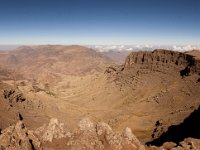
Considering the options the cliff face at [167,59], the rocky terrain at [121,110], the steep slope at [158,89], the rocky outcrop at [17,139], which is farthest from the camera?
the cliff face at [167,59]

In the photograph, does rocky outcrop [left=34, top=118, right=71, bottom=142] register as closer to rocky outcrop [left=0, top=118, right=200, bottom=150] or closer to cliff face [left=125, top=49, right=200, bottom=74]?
rocky outcrop [left=0, top=118, right=200, bottom=150]

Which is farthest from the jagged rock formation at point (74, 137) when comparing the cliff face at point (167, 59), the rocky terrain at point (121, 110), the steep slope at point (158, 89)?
the cliff face at point (167, 59)

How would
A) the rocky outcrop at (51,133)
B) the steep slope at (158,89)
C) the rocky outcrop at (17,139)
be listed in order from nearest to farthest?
the rocky outcrop at (17,139) < the rocky outcrop at (51,133) < the steep slope at (158,89)

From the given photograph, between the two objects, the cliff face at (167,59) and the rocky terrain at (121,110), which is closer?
the rocky terrain at (121,110)

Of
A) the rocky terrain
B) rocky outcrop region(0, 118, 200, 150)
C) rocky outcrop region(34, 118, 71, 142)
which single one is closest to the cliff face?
the rocky terrain

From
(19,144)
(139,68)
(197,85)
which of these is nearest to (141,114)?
(197,85)

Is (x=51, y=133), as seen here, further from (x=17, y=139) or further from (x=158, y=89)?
(x=158, y=89)

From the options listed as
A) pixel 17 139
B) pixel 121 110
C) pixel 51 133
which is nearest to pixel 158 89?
pixel 121 110

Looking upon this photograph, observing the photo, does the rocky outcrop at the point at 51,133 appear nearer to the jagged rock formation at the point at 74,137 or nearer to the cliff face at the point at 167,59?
the jagged rock formation at the point at 74,137
